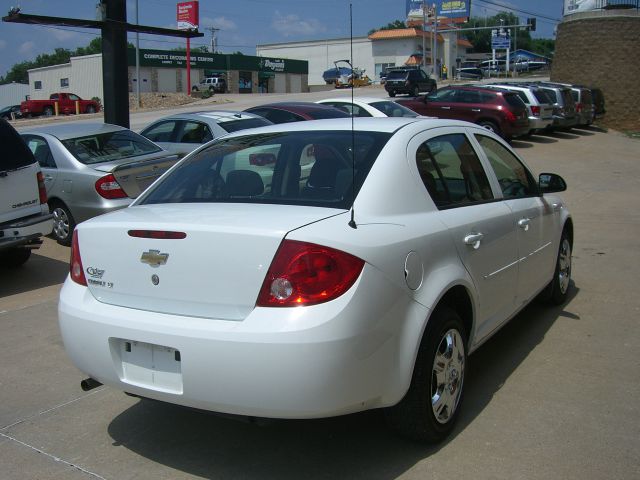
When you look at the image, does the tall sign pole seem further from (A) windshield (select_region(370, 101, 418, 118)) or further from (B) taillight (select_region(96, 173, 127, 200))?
(B) taillight (select_region(96, 173, 127, 200))

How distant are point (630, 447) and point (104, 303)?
2785 millimetres

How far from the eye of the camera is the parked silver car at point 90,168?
28.0 feet

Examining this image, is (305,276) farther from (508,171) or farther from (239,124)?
(239,124)

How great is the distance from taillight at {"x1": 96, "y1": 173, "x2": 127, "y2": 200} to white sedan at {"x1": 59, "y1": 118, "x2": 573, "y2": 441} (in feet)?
14.7

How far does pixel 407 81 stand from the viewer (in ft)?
134

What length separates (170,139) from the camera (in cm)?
1138

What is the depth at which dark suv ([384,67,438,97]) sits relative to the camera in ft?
134

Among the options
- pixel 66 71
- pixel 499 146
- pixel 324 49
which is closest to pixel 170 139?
pixel 499 146

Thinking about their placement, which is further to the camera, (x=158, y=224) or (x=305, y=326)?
(x=158, y=224)

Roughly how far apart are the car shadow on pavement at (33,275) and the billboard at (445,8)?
7127cm

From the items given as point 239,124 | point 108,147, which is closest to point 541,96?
point 239,124

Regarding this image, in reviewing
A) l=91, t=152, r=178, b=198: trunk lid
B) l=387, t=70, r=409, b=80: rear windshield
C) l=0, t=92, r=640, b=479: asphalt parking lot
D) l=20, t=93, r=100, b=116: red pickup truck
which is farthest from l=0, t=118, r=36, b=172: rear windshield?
l=20, t=93, r=100, b=116: red pickup truck

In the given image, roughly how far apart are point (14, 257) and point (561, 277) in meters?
5.95

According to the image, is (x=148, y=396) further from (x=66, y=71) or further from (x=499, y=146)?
(x=66, y=71)
